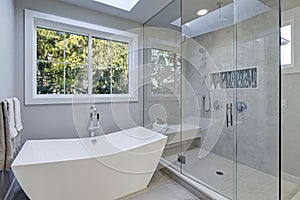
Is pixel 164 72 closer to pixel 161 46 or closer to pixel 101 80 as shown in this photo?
pixel 161 46

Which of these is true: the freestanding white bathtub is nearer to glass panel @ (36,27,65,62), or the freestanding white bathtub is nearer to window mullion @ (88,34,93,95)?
window mullion @ (88,34,93,95)

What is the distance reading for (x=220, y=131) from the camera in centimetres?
322

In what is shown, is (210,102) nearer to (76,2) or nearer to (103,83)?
(103,83)

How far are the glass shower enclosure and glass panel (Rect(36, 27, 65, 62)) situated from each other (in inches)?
58.1

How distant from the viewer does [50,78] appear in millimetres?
2637

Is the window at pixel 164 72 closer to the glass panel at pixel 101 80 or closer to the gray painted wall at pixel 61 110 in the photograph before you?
the gray painted wall at pixel 61 110

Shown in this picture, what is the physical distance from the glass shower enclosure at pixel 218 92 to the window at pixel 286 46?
12 centimetres

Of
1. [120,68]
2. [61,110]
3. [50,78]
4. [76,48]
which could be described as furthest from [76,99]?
[120,68]

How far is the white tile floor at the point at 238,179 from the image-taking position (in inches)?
80.0

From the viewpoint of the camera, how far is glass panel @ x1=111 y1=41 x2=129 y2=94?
316 cm

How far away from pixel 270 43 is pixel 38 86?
11.0ft

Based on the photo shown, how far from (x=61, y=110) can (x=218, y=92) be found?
2.71m

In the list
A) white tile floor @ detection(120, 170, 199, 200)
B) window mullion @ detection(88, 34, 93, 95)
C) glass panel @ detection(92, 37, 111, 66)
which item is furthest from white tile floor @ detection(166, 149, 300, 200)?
glass panel @ detection(92, 37, 111, 66)

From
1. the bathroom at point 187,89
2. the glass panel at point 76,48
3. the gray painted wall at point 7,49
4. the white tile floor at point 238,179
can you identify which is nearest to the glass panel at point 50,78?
the bathroom at point 187,89
